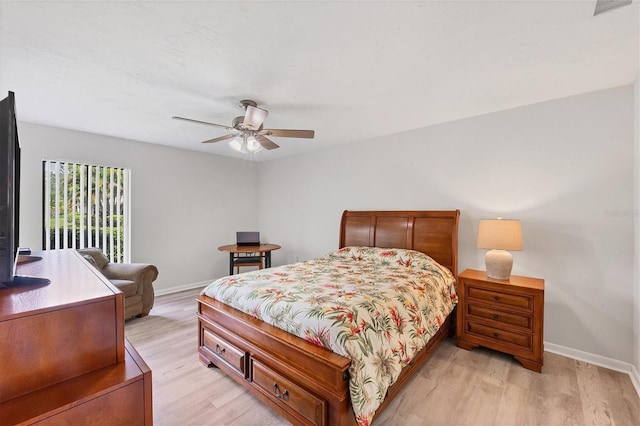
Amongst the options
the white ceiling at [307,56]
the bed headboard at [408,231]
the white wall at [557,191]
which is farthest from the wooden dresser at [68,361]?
the white wall at [557,191]

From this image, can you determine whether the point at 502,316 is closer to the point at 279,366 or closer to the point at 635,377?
the point at 635,377

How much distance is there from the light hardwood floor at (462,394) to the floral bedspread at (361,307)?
37cm

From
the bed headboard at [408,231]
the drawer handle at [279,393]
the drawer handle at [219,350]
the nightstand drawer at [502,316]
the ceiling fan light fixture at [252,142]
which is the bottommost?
the drawer handle at [279,393]

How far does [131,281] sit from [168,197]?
1619 mm

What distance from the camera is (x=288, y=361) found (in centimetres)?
178

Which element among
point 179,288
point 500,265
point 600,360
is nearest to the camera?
point 600,360

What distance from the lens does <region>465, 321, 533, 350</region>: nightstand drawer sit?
2410 millimetres

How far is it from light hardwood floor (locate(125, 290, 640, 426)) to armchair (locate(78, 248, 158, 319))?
78 cm

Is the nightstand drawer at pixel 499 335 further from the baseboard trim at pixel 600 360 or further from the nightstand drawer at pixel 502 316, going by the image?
the baseboard trim at pixel 600 360

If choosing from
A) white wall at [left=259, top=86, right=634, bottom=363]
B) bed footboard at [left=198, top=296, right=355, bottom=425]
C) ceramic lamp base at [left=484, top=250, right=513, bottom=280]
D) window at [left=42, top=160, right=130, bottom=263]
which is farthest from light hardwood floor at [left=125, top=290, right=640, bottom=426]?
window at [left=42, top=160, right=130, bottom=263]

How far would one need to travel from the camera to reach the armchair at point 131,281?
3297 millimetres

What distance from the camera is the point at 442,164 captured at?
134 inches

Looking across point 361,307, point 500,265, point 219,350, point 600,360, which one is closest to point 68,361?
point 361,307

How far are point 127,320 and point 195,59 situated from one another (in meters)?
3.13
